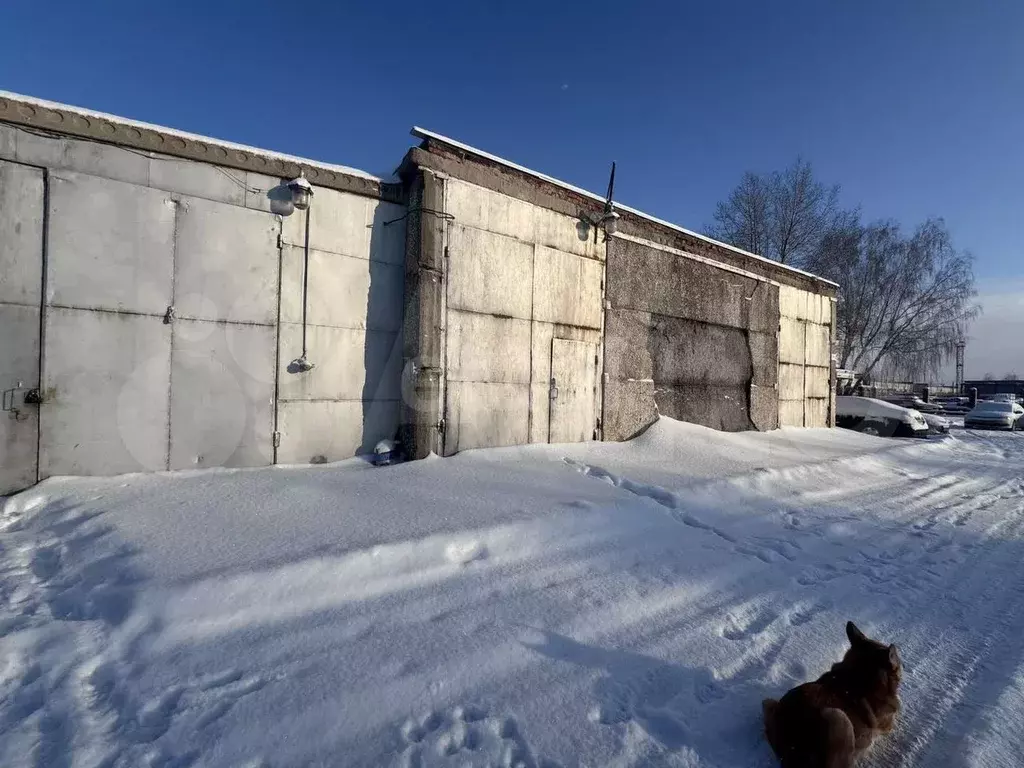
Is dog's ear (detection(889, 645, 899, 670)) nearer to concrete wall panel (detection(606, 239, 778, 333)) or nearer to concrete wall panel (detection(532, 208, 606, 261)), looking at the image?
concrete wall panel (detection(532, 208, 606, 261))

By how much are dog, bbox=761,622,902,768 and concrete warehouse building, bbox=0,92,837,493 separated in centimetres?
485

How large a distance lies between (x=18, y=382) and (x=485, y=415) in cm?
473

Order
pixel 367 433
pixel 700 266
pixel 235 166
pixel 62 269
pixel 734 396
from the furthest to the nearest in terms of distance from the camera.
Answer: pixel 734 396
pixel 700 266
pixel 367 433
pixel 235 166
pixel 62 269

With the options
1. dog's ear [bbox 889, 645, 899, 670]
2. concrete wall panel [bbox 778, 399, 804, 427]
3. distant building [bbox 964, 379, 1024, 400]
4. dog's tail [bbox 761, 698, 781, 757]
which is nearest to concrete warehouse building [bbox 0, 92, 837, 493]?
concrete wall panel [bbox 778, 399, 804, 427]

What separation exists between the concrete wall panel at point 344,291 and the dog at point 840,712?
17.9 feet

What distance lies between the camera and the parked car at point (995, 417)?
2042cm

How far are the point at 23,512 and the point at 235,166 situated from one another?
3.73 m

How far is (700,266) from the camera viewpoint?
9984mm

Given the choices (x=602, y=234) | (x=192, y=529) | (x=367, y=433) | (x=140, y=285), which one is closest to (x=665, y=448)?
(x=602, y=234)

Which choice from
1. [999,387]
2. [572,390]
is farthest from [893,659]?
[999,387]

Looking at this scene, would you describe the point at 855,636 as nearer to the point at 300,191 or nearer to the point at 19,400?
the point at 300,191

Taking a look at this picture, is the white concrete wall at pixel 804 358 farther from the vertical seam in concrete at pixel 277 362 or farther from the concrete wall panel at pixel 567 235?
the vertical seam in concrete at pixel 277 362

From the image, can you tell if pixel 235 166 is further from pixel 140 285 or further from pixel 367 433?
pixel 367 433

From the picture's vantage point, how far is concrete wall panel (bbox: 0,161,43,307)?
14.8 ft
